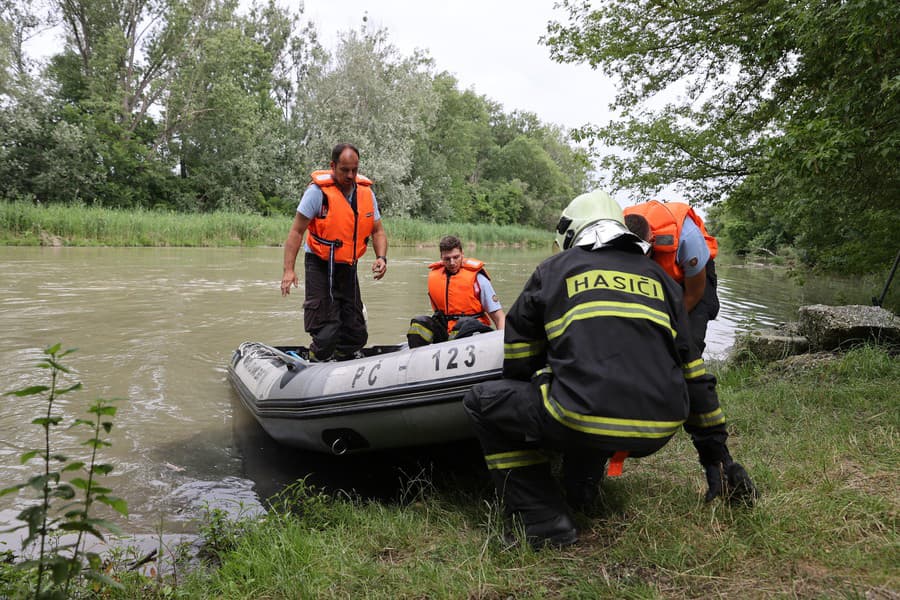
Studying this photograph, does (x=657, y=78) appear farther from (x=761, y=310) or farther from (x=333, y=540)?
(x=333, y=540)

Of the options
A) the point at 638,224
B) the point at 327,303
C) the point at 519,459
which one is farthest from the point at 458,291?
the point at 519,459

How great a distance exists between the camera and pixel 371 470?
134 inches

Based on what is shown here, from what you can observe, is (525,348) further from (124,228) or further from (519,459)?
(124,228)

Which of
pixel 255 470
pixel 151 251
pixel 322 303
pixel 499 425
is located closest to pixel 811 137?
pixel 499 425

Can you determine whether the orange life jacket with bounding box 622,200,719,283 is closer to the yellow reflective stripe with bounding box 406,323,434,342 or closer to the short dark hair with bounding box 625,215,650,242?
the short dark hair with bounding box 625,215,650,242

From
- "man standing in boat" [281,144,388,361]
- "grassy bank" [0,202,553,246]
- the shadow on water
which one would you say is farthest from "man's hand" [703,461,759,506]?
"grassy bank" [0,202,553,246]

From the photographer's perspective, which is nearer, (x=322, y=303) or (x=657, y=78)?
(x=322, y=303)

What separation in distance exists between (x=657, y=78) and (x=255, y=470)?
246 inches

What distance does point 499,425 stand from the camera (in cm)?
206

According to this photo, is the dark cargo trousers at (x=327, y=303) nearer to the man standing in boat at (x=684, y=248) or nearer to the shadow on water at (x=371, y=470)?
the shadow on water at (x=371, y=470)

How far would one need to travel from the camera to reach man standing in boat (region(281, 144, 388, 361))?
3928 mm

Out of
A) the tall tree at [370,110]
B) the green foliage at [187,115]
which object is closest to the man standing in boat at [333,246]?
the green foliage at [187,115]

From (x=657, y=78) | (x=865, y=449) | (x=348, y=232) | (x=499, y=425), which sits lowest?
(x=865, y=449)

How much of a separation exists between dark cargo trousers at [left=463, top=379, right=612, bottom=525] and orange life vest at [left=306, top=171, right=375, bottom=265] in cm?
209
